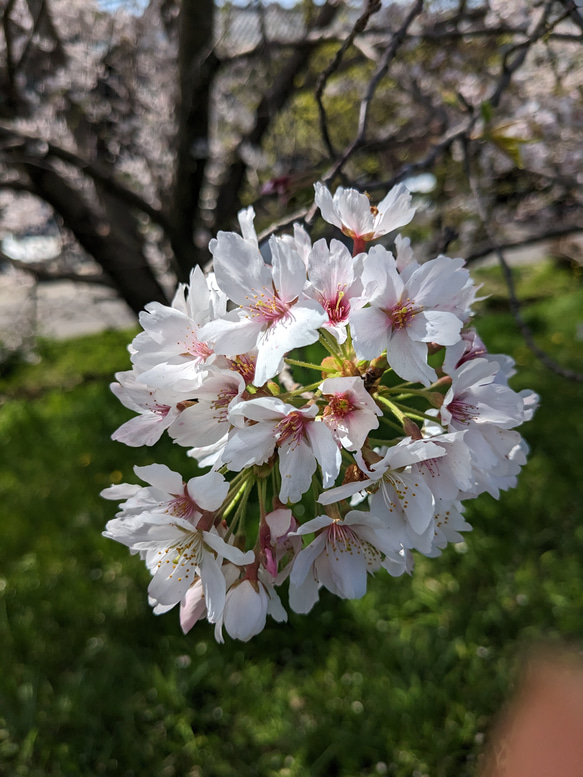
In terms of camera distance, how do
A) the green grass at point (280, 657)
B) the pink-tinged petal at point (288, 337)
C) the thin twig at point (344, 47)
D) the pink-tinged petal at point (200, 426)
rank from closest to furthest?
the pink-tinged petal at point (288, 337) < the pink-tinged petal at point (200, 426) < the thin twig at point (344, 47) < the green grass at point (280, 657)

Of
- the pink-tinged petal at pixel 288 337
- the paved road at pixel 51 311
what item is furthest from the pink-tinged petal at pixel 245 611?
the paved road at pixel 51 311

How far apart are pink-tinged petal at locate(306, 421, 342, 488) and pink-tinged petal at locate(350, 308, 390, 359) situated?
11 cm

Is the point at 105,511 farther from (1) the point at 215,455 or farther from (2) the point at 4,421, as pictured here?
(1) the point at 215,455

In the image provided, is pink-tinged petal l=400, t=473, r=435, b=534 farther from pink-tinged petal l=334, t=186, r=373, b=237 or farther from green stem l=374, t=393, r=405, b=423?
pink-tinged petal l=334, t=186, r=373, b=237

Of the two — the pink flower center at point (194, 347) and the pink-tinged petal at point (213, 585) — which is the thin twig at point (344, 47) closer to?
the pink flower center at point (194, 347)

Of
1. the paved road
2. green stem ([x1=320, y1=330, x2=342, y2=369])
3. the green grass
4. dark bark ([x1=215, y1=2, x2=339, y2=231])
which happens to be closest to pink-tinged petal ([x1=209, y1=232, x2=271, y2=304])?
green stem ([x1=320, y1=330, x2=342, y2=369])

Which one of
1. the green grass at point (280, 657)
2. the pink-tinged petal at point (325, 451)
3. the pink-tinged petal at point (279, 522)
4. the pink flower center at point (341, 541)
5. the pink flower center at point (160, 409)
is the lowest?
the green grass at point (280, 657)

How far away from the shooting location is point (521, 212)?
4.67 meters

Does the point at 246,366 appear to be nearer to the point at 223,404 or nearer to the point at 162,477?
the point at 223,404

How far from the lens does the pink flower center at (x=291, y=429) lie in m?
0.73

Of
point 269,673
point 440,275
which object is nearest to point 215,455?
point 440,275

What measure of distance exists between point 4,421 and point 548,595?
4196mm

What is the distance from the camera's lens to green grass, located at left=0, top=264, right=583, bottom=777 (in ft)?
6.70

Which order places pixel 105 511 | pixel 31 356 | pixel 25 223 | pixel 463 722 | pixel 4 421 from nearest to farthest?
pixel 463 722
pixel 105 511
pixel 4 421
pixel 25 223
pixel 31 356
